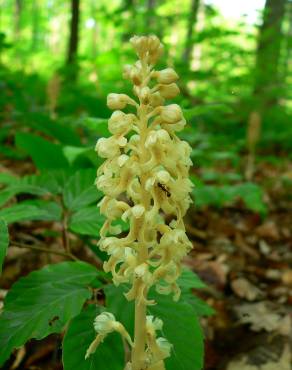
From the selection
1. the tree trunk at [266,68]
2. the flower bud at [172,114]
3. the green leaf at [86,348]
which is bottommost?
the green leaf at [86,348]

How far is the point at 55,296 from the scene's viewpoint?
4.53ft

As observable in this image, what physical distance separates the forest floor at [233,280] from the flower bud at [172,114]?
94cm

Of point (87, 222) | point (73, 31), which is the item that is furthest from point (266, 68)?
point (87, 222)

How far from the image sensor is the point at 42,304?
1354 millimetres

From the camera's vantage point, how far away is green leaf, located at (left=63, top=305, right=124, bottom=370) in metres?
1.24

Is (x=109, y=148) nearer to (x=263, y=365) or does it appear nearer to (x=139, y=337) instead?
(x=139, y=337)

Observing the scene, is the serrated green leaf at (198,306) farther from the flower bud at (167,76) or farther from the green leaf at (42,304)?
the flower bud at (167,76)

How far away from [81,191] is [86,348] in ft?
2.49

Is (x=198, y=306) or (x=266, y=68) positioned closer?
(x=198, y=306)

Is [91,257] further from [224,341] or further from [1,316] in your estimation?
[1,316]

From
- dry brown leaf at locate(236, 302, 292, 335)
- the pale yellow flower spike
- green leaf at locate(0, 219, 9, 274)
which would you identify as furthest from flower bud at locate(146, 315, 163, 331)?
dry brown leaf at locate(236, 302, 292, 335)

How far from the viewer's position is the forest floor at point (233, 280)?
7.67 ft

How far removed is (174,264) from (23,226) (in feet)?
6.26

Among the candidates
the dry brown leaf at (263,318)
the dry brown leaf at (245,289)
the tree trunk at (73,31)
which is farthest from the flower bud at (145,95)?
the tree trunk at (73,31)
